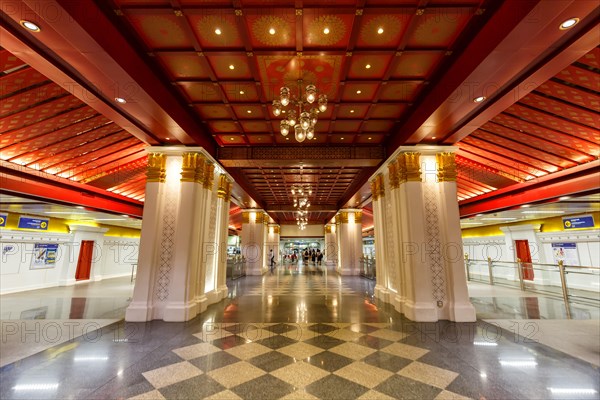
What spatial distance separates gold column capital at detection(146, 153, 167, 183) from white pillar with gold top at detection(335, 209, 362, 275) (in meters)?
9.82

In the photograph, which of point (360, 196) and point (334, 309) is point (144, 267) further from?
point (360, 196)

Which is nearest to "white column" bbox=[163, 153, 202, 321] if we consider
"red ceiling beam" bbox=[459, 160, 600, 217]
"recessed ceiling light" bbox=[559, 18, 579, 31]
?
"recessed ceiling light" bbox=[559, 18, 579, 31]

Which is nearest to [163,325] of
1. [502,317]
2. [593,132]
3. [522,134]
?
[502,317]

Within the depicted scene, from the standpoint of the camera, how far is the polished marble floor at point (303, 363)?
226 cm

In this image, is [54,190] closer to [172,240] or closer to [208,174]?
[172,240]

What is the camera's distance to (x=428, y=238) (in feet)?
16.1

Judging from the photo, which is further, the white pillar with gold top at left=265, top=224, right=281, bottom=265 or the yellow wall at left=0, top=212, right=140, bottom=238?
the white pillar with gold top at left=265, top=224, right=281, bottom=265

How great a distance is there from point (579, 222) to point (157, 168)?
564 inches

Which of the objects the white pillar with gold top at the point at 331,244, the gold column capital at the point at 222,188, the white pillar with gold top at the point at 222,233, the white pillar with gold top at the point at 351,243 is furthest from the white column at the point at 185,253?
the white pillar with gold top at the point at 331,244

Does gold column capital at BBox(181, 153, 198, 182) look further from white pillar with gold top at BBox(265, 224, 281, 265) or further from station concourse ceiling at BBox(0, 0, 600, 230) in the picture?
white pillar with gold top at BBox(265, 224, 281, 265)

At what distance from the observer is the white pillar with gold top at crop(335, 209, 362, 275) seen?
13.1 metres

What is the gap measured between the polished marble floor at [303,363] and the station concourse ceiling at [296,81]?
10.9ft

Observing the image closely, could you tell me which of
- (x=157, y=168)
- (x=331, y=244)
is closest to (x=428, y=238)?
(x=157, y=168)

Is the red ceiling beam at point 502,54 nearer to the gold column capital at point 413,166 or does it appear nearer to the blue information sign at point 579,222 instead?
the gold column capital at point 413,166
